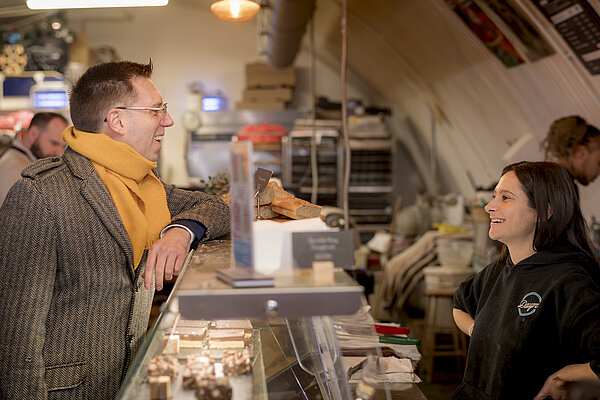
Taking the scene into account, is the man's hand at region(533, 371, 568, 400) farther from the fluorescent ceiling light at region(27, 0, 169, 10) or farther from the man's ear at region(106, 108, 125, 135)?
the fluorescent ceiling light at region(27, 0, 169, 10)

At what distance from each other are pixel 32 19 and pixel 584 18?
811 cm

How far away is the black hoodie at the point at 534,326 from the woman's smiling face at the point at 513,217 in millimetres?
85

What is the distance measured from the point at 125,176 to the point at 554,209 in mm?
1594

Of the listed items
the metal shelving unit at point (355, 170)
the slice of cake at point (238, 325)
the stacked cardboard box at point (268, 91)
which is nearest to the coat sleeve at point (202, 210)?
the slice of cake at point (238, 325)

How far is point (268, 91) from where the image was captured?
356 inches

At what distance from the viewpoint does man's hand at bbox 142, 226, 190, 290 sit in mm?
1703

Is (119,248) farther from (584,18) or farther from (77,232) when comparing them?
(584,18)

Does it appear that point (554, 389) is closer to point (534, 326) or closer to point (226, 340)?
point (534, 326)

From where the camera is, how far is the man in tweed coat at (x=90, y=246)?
174 cm

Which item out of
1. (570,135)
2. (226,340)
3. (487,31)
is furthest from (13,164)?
(570,135)

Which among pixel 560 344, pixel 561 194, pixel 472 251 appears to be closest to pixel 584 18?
pixel 561 194

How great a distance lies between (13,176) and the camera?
4.31 meters

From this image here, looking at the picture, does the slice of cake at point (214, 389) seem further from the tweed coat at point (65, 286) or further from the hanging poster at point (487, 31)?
the hanging poster at point (487, 31)

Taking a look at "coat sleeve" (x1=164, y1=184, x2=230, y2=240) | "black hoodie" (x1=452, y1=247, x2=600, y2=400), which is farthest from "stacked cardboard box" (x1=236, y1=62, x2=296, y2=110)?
"black hoodie" (x1=452, y1=247, x2=600, y2=400)
